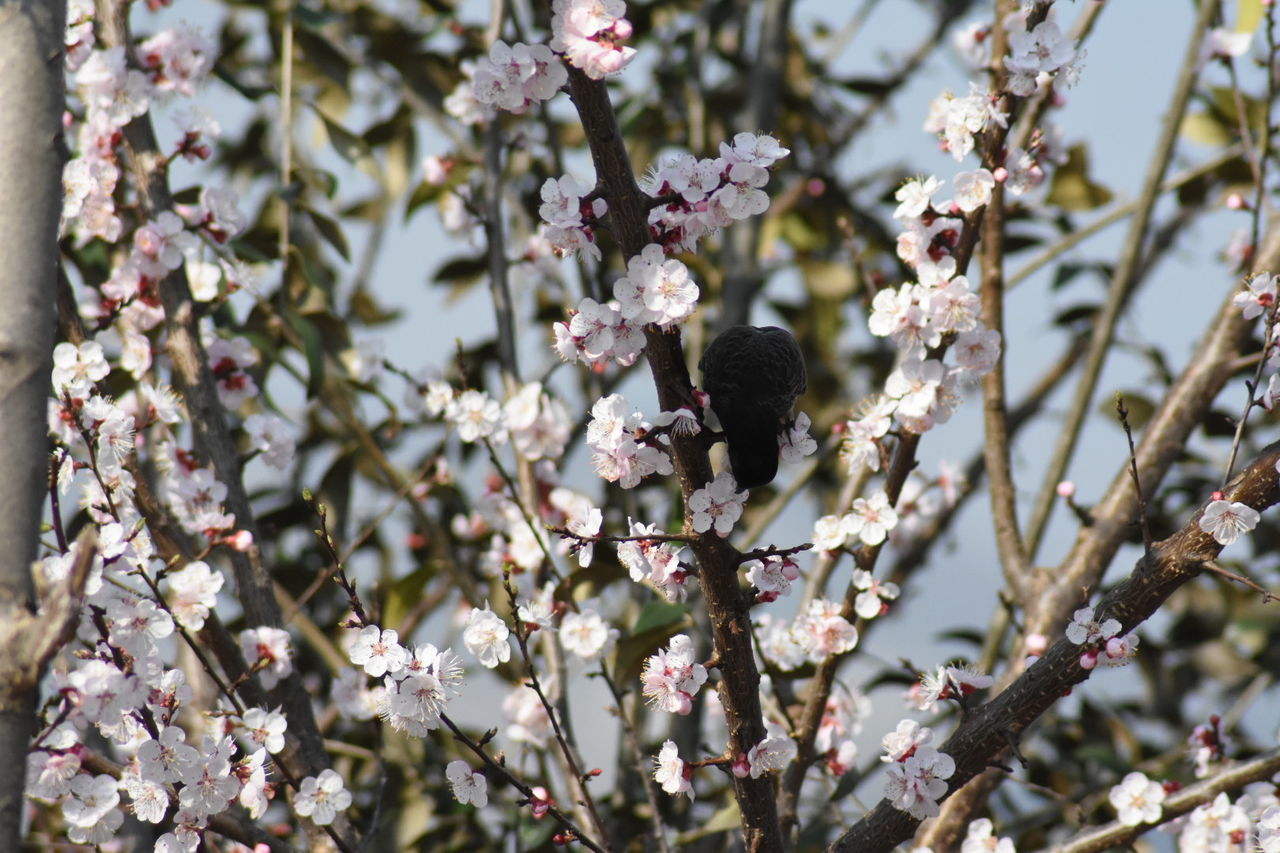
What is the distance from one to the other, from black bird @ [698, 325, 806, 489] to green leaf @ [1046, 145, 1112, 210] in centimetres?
152

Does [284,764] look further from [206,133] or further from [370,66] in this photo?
[370,66]

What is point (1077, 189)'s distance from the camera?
2486 mm

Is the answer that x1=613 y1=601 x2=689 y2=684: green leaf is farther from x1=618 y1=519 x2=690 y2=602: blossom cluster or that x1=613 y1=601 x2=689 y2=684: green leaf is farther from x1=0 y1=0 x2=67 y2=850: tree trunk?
x1=0 y1=0 x2=67 y2=850: tree trunk

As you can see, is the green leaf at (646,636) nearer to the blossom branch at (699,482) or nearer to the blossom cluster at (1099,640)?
the blossom branch at (699,482)

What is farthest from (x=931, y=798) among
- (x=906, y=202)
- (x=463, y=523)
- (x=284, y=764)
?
(x=463, y=523)

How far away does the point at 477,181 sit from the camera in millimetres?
2631

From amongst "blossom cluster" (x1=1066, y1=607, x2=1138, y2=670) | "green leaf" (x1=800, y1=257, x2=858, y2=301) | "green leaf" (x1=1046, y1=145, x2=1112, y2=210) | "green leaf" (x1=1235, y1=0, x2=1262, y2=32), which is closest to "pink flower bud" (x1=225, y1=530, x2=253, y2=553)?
"blossom cluster" (x1=1066, y1=607, x2=1138, y2=670)

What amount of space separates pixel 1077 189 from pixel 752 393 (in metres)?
1.62

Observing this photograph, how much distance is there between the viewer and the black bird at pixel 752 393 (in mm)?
1147

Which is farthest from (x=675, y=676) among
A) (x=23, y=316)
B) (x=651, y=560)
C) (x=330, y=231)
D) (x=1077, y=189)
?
(x=1077, y=189)

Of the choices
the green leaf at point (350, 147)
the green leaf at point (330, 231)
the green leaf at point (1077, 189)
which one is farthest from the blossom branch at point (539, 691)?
the green leaf at point (1077, 189)

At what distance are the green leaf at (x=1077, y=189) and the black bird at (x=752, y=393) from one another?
152 cm

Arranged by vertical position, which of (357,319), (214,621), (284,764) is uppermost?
(357,319)

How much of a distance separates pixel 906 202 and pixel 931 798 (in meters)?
0.68
